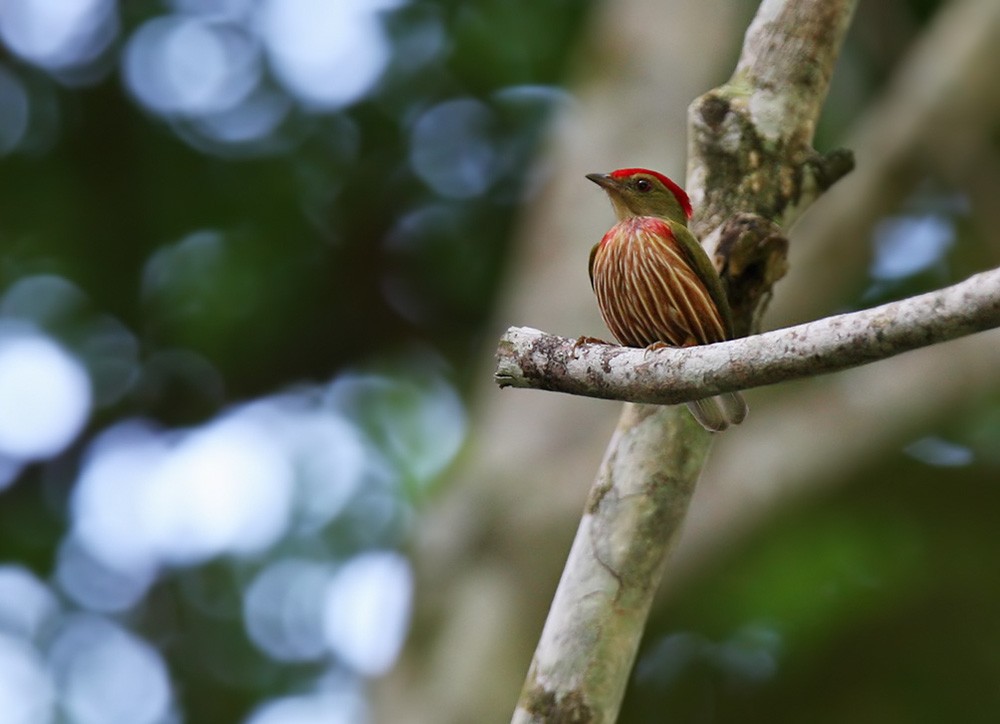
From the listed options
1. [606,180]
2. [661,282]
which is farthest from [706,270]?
[606,180]

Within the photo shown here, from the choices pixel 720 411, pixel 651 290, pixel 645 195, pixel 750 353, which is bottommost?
pixel 750 353

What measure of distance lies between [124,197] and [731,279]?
24.3 ft

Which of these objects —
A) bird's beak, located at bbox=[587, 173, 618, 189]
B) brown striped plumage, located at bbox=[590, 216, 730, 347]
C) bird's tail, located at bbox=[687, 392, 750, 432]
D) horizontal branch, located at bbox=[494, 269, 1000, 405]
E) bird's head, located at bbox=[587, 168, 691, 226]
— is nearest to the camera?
horizontal branch, located at bbox=[494, 269, 1000, 405]

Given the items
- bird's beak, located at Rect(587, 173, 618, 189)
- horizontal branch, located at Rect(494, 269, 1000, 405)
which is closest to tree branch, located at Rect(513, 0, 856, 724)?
bird's beak, located at Rect(587, 173, 618, 189)

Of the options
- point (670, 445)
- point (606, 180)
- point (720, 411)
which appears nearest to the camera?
point (720, 411)

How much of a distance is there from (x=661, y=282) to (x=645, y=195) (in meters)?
0.61

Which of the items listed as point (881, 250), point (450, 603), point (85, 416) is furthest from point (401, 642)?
point (881, 250)

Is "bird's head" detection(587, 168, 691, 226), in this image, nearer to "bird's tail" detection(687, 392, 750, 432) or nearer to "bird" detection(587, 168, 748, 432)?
"bird" detection(587, 168, 748, 432)

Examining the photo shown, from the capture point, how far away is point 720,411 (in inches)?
154

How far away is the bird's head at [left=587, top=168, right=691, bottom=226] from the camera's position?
446cm

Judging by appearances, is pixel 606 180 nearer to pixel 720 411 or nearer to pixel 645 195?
pixel 645 195

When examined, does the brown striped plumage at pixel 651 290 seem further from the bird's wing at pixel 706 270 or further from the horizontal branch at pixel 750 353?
the horizontal branch at pixel 750 353

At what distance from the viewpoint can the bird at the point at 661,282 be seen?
397 centimetres

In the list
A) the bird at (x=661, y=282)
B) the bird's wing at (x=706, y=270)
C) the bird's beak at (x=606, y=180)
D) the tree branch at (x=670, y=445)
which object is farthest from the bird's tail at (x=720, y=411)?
the bird's beak at (x=606, y=180)
